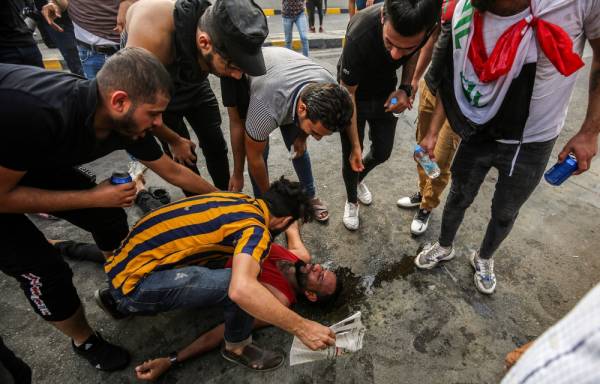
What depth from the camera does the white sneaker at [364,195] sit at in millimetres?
2885

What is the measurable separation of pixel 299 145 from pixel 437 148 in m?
0.93

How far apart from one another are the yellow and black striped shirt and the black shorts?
21 cm

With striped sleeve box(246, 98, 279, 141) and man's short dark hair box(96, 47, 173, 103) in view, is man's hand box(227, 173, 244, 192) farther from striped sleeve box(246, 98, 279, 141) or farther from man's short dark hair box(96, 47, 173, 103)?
man's short dark hair box(96, 47, 173, 103)

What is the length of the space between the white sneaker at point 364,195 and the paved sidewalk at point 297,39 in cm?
461

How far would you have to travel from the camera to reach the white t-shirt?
1.26 metres

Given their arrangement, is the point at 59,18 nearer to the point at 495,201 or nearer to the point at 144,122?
the point at 144,122

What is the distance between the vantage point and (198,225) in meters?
1.61

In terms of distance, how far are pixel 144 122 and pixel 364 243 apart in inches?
69.7

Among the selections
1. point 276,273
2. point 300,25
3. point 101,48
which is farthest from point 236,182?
point 300,25

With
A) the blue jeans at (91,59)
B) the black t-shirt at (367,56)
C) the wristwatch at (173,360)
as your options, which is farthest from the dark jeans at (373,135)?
the blue jeans at (91,59)

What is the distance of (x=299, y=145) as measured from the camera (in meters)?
2.32

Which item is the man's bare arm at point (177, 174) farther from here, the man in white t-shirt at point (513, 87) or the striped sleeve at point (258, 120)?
the man in white t-shirt at point (513, 87)

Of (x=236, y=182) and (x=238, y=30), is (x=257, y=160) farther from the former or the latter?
(x=238, y=30)

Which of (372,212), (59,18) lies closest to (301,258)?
(372,212)
